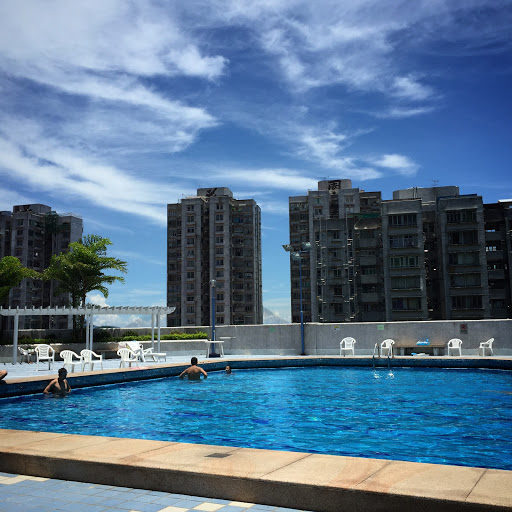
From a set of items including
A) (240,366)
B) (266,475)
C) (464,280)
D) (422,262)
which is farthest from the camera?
(422,262)

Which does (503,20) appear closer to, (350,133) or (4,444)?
(350,133)

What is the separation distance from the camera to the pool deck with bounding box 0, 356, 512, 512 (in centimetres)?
431

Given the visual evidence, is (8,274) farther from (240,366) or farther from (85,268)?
(240,366)

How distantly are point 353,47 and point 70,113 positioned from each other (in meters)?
13.4

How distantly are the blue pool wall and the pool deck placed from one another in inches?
368

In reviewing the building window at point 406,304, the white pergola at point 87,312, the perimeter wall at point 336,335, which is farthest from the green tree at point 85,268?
the building window at point 406,304

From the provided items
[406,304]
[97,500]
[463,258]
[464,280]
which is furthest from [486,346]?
[463,258]

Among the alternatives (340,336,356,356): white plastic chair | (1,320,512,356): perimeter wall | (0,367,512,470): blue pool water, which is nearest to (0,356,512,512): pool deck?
(0,367,512,470): blue pool water

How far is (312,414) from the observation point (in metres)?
12.9

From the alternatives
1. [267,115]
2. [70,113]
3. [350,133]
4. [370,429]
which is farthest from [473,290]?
[370,429]

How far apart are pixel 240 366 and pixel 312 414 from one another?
11665 millimetres

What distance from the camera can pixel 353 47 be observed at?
18.9 meters

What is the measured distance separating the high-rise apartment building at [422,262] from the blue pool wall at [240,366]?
140 feet

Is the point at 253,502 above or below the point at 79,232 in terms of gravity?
below
